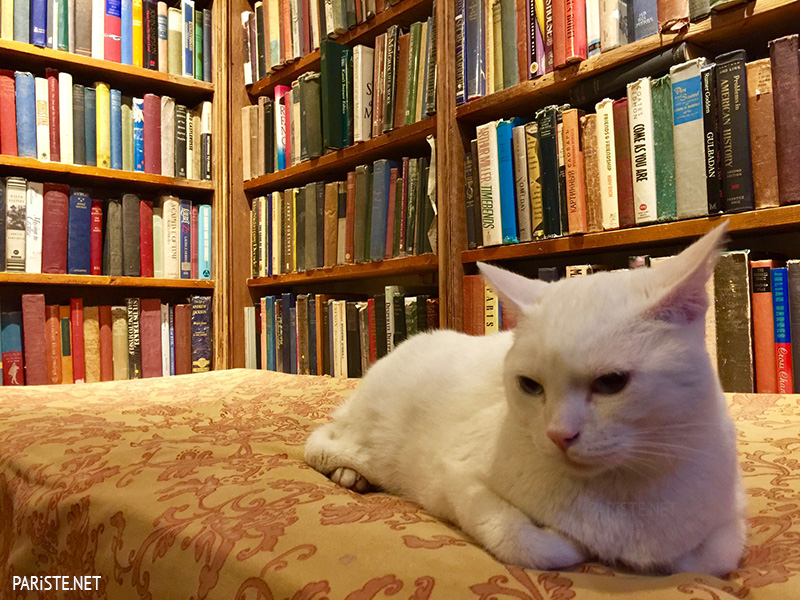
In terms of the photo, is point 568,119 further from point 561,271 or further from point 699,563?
point 699,563

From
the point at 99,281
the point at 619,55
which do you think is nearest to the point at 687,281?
the point at 619,55

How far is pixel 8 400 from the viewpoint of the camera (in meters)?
1.41

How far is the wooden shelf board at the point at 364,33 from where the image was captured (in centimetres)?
189

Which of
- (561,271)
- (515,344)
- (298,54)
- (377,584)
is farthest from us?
(298,54)

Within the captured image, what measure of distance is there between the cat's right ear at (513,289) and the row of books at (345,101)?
1.29 meters

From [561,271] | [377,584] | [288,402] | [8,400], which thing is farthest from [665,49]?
[8,400]

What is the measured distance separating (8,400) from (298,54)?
1584 millimetres

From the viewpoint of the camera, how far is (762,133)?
117cm

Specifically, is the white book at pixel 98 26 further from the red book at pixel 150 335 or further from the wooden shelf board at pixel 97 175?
the red book at pixel 150 335

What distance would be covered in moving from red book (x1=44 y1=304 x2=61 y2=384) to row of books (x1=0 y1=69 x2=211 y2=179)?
1.90 feet

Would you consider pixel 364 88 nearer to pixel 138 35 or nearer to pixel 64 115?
pixel 138 35

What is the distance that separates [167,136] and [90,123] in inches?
11.2

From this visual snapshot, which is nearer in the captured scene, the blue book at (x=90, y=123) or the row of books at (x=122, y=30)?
the row of books at (x=122, y=30)

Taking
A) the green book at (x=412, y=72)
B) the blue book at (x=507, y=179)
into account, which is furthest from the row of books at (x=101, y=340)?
the blue book at (x=507, y=179)
